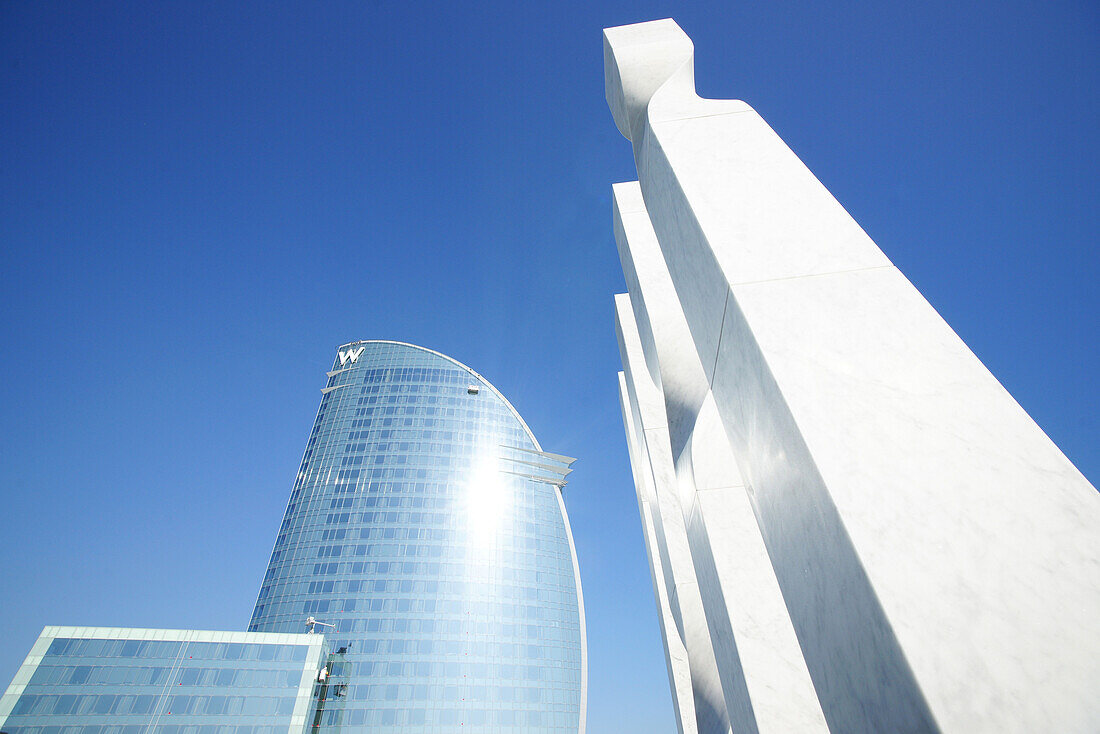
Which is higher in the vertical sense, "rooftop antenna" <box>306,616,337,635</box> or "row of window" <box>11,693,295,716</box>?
"rooftop antenna" <box>306,616,337,635</box>

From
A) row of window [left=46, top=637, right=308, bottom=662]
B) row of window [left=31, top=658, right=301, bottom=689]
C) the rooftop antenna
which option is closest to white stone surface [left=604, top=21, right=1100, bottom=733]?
row of window [left=31, top=658, right=301, bottom=689]

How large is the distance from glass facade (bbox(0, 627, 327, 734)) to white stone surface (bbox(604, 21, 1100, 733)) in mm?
51550

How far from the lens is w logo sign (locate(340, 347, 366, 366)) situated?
271 feet

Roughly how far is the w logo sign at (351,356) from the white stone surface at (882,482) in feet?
284

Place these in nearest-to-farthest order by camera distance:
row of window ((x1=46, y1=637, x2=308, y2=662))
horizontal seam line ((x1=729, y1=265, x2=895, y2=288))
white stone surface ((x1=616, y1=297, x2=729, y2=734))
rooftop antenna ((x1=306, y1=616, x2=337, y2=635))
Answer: horizontal seam line ((x1=729, y1=265, x2=895, y2=288)) → white stone surface ((x1=616, y1=297, x2=729, y2=734)) → row of window ((x1=46, y1=637, x2=308, y2=662)) → rooftop antenna ((x1=306, y1=616, x2=337, y2=635))

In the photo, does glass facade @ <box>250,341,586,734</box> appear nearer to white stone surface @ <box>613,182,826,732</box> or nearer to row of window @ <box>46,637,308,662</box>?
row of window @ <box>46,637,308,662</box>

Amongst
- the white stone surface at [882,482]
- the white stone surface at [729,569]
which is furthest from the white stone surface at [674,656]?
the white stone surface at [882,482]

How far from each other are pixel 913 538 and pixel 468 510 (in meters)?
68.1

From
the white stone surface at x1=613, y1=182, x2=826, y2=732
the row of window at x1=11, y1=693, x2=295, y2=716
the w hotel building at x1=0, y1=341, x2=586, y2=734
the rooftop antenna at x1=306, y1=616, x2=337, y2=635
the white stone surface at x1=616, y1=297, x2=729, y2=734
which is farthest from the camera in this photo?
the rooftop antenna at x1=306, y1=616, x2=337, y2=635

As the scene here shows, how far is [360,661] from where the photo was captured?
52094 millimetres

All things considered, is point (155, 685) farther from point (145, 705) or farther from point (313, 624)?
point (313, 624)

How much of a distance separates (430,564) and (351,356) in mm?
40179

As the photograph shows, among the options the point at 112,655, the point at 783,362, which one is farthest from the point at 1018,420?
the point at 112,655

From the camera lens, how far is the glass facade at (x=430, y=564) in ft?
173
